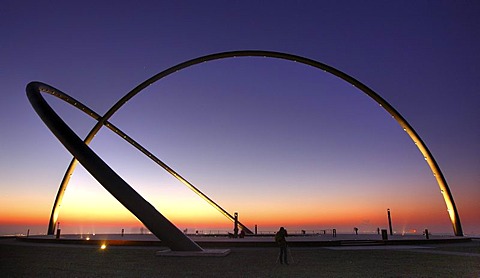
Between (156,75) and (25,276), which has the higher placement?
(156,75)

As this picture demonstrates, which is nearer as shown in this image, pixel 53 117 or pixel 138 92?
pixel 53 117

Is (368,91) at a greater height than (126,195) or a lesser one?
greater

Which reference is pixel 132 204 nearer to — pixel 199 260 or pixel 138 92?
pixel 199 260

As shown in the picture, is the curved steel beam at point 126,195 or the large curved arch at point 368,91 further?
the large curved arch at point 368,91

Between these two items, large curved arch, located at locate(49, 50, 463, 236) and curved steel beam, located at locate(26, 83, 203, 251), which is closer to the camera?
curved steel beam, located at locate(26, 83, 203, 251)

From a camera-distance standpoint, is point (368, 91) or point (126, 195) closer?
point (126, 195)

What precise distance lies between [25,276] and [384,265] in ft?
36.8

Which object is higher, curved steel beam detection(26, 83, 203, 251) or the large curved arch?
the large curved arch

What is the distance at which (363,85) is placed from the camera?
31781 millimetres

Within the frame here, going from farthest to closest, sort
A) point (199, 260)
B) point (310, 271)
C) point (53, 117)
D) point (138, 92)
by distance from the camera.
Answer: point (138, 92), point (53, 117), point (199, 260), point (310, 271)

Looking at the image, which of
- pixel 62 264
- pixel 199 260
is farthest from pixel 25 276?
pixel 199 260

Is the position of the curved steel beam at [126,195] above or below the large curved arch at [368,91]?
below

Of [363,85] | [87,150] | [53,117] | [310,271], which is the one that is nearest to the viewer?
[310,271]

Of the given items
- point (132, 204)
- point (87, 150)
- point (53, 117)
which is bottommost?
point (132, 204)
